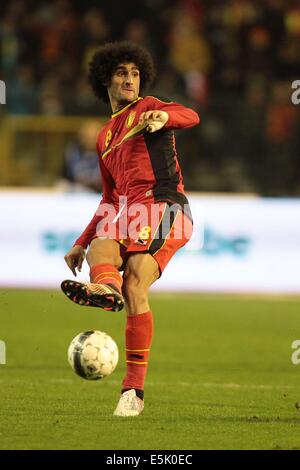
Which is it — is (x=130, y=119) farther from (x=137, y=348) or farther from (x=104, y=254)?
(x=137, y=348)

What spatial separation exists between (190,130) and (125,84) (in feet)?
32.6

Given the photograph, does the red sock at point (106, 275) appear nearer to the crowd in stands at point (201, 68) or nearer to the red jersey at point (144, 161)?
the red jersey at point (144, 161)

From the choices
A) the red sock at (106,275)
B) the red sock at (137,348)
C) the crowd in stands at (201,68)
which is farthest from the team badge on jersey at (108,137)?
the crowd in stands at (201,68)

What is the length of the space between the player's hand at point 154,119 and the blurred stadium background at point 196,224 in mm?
1675

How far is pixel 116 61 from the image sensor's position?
698 centimetres

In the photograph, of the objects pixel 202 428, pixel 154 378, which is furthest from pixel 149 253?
pixel 154 378

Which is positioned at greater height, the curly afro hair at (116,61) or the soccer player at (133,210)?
the curly afro hair at (116,61)

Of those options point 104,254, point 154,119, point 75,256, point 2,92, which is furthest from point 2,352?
point 2,92

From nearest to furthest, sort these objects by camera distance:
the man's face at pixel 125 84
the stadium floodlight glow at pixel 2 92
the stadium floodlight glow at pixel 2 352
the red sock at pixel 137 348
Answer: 1. the red sock at pixel 137 348
2. the man's face at pixel 125 84
3. the stadium floodlight glow at pixel 2 352
4. the stadium floodlight glow at pixel 2 92

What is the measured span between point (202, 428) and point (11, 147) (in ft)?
37.6

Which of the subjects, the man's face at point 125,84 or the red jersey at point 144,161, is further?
the man's face at point 125,84

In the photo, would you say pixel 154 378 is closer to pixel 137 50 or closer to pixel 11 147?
pixel 137 50

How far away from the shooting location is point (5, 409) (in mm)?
6582

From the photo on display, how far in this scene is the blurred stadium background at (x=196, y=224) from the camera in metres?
6.61
